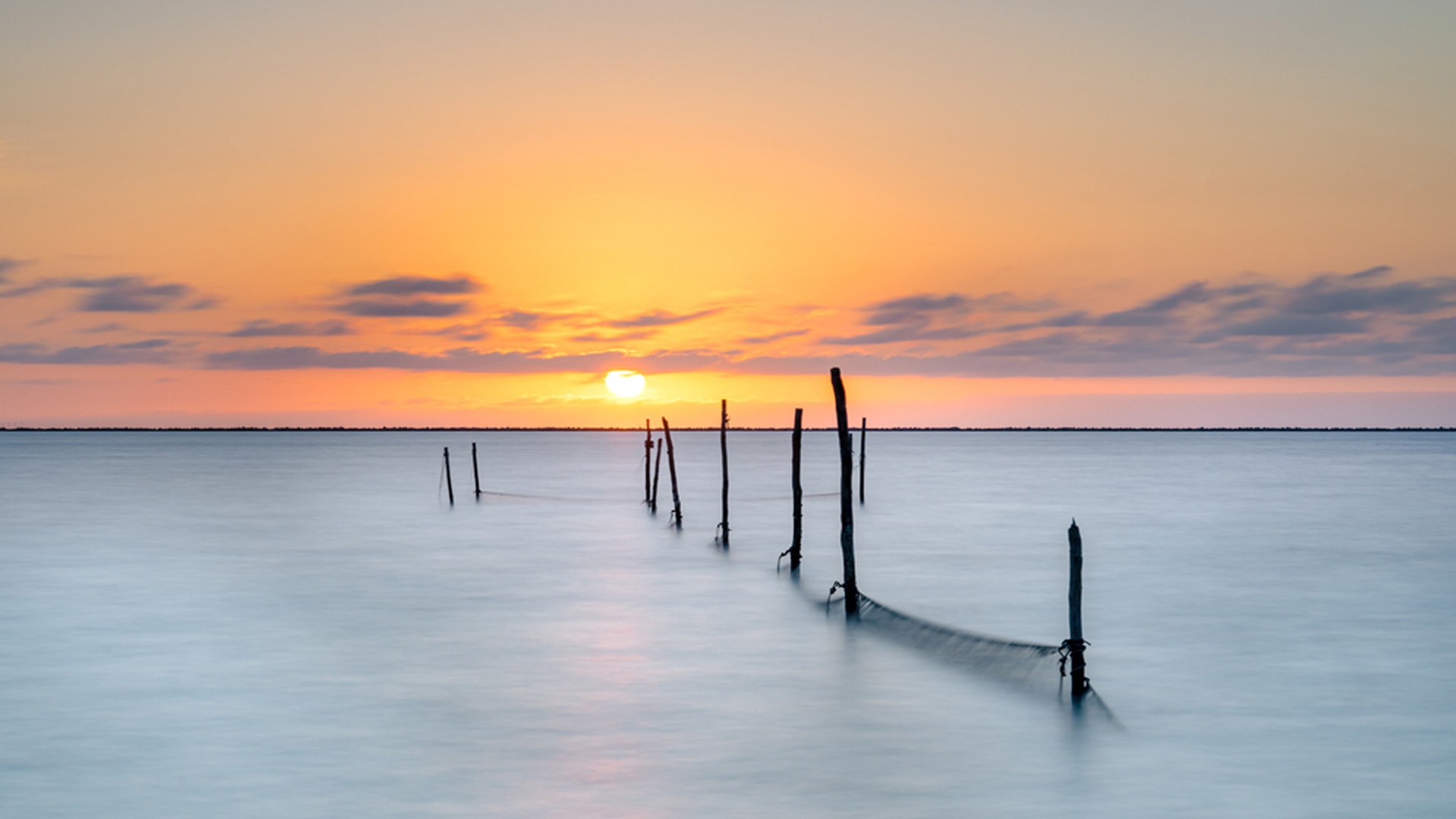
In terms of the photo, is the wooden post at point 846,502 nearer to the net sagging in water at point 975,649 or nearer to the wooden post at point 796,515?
the net sagging in water at point 975,649

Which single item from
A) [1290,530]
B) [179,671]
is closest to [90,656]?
[179,671]

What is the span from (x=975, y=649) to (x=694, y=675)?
14.1ft

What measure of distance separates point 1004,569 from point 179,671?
1884 centimetres

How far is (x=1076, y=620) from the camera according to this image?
554 inches

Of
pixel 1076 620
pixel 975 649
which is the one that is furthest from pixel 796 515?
pixel 1076 620

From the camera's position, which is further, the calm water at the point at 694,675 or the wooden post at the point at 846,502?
the wooden post at the point at 846,502

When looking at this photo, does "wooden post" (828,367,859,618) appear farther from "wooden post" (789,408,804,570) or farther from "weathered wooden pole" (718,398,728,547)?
"weathered wooden pole" (718,398,728,547)

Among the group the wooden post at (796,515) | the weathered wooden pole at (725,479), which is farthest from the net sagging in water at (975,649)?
the weathered wooden pole at (725,479)

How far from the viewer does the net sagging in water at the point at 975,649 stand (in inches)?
629

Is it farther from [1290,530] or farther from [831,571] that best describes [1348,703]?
[1290,530]

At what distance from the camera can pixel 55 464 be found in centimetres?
9788

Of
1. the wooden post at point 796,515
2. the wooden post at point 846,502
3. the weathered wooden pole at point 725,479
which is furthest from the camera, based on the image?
the weathered wooden pole at point 725,479

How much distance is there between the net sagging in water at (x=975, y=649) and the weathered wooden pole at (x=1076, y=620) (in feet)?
1.53

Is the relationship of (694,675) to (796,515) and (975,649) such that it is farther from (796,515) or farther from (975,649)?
(796,515)
